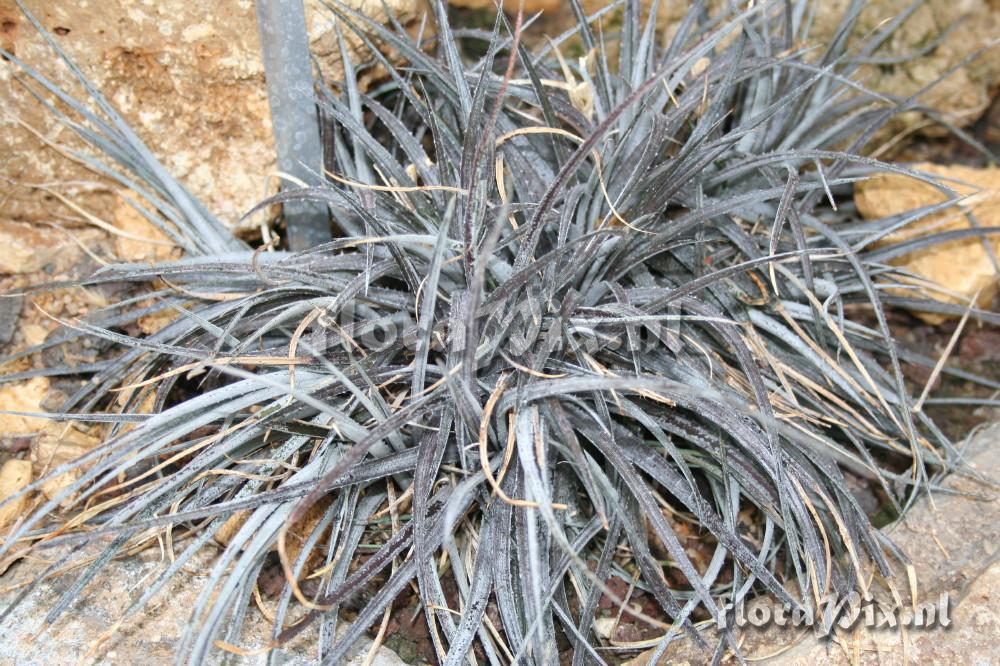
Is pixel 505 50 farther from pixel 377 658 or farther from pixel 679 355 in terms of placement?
pixel 377 658

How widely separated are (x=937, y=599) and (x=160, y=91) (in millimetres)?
1864

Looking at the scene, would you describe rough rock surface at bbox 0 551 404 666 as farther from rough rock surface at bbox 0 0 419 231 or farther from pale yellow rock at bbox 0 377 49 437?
rough rock surface at bbox 0 0 419 231

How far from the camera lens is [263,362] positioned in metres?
1.57

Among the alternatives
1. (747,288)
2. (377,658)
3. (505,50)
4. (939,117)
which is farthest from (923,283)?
(377,658)

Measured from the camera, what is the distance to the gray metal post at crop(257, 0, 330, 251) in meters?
1.71

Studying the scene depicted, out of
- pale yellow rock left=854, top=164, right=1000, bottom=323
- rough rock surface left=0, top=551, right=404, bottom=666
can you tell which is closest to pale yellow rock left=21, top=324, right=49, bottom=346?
rough rock surface left=0, top=551, right=404, bottom=666

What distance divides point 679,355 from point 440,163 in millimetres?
605

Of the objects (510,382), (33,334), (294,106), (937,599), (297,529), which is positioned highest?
(294,106)

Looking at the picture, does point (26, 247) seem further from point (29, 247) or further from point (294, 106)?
point (294, 106)

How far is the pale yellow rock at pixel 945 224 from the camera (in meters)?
2.10

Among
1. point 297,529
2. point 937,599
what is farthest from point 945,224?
point 297,529

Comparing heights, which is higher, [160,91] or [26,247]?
[160,91]

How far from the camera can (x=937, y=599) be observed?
154 cm

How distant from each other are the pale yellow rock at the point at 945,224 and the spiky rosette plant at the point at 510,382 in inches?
7.0
